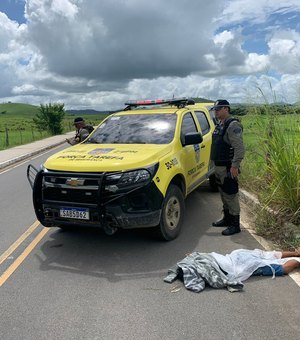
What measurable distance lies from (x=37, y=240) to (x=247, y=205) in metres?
3.72

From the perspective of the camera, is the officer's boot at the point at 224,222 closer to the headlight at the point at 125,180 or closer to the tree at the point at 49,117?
the headlight at the point at 125,180

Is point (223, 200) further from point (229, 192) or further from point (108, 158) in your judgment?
point (108, 158)

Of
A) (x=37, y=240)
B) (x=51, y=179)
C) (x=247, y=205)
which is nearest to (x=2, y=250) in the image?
(x=37, y=240)

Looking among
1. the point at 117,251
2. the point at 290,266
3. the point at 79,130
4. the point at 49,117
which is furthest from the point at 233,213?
the point at 49,117

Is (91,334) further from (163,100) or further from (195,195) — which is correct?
(195,195)

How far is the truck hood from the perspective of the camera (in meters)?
4.82

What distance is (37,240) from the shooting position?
570cm

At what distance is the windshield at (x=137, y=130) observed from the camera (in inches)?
237

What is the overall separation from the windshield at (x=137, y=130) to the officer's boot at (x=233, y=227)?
4.95 ft

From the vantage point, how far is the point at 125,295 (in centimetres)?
391

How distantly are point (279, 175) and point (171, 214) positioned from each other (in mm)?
1664

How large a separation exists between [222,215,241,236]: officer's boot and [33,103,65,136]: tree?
34.4 m

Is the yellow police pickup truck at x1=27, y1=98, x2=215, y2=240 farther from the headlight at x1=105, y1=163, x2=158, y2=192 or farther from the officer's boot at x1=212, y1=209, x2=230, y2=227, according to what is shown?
the officer's boot at x1=212, y1=209, x2=230, y2=227

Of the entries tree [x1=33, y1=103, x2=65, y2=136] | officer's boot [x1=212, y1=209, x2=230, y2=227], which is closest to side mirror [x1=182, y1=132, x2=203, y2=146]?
officer's boot [x1=212, y1=209, x2=230, y2=227]
